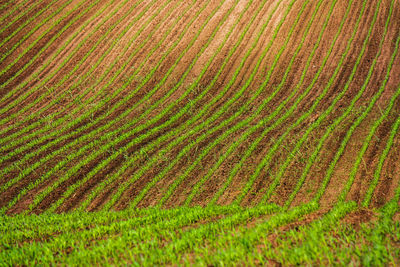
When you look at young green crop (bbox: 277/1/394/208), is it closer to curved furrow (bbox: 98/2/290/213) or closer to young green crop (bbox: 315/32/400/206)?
young green crop (bbox: 315/32/400/206)

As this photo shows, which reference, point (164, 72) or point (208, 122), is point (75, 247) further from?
point (164, 72)

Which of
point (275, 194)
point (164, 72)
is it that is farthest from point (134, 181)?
point (164, 72)

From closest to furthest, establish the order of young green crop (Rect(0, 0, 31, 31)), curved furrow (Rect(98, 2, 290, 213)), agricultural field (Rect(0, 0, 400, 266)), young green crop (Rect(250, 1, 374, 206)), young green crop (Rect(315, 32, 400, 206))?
agricultural field (Rect(0, 0, 400, 266)) < young green crop (Rect(315, 32, 400, 206)) < young green crop (Rect(250, 1, 374, 206)) < curved furrow (Rect(98, 2, 290, 213)) < young green crop (Rect(0, 0, 31, 31))

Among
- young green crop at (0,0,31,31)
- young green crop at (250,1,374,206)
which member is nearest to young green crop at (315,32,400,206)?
young green crop at (250,1,374,206)

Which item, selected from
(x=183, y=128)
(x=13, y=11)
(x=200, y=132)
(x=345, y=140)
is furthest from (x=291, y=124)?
(x=13, y=11)

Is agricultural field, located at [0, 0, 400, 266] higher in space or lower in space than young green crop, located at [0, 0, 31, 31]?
lower

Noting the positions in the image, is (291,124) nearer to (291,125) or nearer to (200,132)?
(291,125)

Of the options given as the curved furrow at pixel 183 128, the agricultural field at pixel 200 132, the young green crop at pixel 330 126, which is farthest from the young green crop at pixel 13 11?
the young green crop at pixel 330 126

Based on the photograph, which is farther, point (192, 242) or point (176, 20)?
point (176, 20)

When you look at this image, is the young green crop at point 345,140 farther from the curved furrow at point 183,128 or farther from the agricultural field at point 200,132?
the curved furrow at point 183,128
